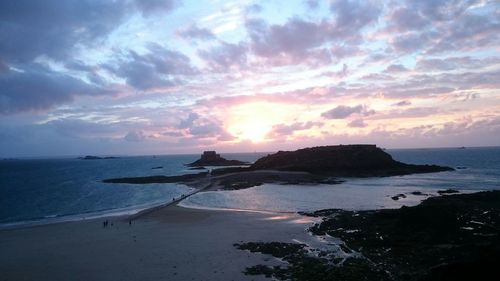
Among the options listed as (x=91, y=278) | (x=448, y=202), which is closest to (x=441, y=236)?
(x=448, y=202)

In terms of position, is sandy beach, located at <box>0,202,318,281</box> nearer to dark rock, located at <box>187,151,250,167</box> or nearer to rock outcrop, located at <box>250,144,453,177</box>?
rock outcrop, located at <box>250,144,453,177</box>

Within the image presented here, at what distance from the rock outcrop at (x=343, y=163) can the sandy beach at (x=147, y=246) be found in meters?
57.0

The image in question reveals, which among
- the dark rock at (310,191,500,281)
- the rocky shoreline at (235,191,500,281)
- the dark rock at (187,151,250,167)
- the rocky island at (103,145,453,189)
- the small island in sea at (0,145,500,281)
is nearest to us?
the dark rock at (310,191,500,281)

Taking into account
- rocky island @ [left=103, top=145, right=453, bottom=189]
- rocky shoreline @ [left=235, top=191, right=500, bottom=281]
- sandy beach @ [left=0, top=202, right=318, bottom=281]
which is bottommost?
sandy beach @ [left=0, top=202, right=318, bottom=281]

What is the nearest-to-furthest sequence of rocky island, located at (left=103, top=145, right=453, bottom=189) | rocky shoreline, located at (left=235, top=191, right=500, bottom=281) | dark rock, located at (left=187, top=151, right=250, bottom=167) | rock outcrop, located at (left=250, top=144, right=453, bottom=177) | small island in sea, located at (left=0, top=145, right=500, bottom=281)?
rocky shoreline, located at (left=235, top=191, right=500, bottom=281) < small island in sea, located at (left=0, top=145, right=500, bottom=281) < rocky island, located at (left=103, top=145, right=453, bottom=189) < rock outcrop, located at (left=250, top=144, right=453, bottom=177) < dark rock, located at (left=187, top=151, right=250, bottom=167)

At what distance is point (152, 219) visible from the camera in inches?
1720

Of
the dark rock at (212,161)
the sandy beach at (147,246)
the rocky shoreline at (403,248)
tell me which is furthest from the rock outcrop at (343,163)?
the dark rock at (212,161)

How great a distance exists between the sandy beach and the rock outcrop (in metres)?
57.0

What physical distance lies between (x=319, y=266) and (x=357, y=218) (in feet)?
52.7

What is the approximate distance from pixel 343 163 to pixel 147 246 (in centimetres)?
7836

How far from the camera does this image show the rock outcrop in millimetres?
98125

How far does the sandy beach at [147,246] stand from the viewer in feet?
78.6

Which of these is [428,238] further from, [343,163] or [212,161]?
[212,161]

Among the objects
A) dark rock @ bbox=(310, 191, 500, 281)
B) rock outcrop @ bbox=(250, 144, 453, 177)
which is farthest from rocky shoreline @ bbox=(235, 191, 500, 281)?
rock outcrop @ bbox=(250, 144, 453, 177)
